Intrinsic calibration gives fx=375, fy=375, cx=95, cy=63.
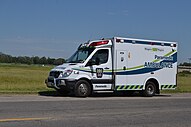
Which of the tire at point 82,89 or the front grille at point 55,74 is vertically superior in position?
the front grille at point 55,74

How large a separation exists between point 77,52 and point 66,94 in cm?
226

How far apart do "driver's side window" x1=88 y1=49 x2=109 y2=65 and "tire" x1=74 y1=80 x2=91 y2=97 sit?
107 centimetres

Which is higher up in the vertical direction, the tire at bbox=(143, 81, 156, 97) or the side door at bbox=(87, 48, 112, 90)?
the side door at bbox=(87, 48, 112, 90)

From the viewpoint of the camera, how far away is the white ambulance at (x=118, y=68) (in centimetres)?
1802

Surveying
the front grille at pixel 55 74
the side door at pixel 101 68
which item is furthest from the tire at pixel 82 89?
the front grille at pixel 55 74

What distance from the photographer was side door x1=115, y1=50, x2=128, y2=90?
19.0m

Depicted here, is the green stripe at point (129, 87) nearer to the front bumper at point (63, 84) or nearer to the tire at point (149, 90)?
the tire at point (149, 90)

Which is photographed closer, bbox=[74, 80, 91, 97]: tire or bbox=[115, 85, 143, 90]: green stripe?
bbox=[74, 80, 91, 97]: tire

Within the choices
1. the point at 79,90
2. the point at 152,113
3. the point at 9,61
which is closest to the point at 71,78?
the point at 79,90

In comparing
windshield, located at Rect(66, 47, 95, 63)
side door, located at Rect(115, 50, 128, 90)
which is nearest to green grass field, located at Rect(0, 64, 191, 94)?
windshield, located at Rect(66, 47, 95, 63)

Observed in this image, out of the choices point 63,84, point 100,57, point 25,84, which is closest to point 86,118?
point 63,84

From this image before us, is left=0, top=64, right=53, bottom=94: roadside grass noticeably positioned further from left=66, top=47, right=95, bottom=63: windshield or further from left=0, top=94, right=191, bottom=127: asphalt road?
left=0, top=94, right=191, bottom=127: asphalt road


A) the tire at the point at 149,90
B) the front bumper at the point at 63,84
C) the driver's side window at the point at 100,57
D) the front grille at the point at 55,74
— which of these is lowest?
the tire at the point at 149,90

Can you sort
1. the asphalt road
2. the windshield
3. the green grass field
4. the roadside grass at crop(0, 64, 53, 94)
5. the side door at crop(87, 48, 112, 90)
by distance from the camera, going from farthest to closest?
the green grass field, the roadside grass at crop(0, 64, 53, 94), the windshield, the side door at crop(87, 48, 112, 90), the asphalt road
